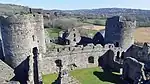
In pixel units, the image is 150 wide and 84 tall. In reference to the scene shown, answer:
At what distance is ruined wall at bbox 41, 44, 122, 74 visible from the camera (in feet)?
82.0

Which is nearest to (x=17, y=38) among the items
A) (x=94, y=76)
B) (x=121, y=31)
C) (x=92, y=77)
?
(x=92, y=77)

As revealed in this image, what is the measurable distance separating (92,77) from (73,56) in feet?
11.4

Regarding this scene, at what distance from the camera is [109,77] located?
25.1 meters

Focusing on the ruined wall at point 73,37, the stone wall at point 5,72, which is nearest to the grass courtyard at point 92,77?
the stone wall at point 5,72

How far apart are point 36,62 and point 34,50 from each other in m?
1.20

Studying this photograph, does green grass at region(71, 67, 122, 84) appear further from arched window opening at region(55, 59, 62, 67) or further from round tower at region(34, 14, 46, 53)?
round tower at region(34, 14, 46, 53)

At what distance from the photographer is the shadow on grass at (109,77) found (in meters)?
23.9

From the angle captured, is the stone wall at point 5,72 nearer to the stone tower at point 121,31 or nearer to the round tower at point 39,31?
the round tower at point 39,31

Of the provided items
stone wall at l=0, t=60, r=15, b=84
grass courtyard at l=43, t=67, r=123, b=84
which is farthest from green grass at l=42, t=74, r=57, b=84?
stone wall at l=0, t=60, r=15, b=84

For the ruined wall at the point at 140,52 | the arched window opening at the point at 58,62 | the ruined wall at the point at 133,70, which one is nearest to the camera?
the ruined wall at the point at 133,70

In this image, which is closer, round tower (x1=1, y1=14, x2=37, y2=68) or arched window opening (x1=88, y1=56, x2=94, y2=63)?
round tower (x1=1, y1=14, x2=37, y2=68)

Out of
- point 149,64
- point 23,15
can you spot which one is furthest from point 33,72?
point 149,64

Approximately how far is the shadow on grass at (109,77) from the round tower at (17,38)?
8380 mm

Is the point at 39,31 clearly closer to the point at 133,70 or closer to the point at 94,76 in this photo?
the point at 94,76
